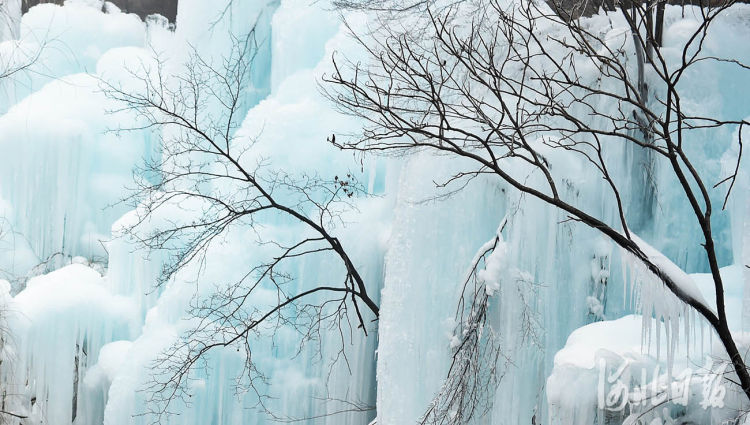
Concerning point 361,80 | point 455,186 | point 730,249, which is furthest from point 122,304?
point 730,249

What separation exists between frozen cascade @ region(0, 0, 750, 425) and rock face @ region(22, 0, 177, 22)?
169 cm

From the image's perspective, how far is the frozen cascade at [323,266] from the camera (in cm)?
502

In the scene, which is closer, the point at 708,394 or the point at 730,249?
the point at 708,394

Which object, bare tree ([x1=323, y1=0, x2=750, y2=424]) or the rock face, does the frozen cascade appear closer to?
bare tree ([x1=323, y1=0, x2=750, y2=424])

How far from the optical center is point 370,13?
23.0ft

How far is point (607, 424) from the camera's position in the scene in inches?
169

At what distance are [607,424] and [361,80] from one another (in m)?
4.00

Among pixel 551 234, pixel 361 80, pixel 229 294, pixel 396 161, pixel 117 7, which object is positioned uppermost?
pixel 117 7

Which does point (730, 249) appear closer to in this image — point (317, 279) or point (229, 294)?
point (317, 279)

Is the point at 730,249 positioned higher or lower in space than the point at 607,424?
higher

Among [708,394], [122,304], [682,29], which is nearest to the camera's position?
[708,394]

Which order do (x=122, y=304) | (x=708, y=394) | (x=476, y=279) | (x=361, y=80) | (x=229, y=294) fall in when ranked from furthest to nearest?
(x=122, y=304)
(x=361, y=80)
(x=229, y=294)
(x=476, y=279)
(x=708, y=394)
